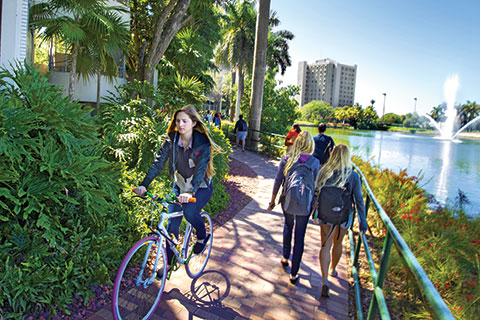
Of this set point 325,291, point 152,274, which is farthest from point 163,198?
point 325,291

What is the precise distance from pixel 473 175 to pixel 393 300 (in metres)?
23.6

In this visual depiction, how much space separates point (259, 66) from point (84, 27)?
870 centimetres

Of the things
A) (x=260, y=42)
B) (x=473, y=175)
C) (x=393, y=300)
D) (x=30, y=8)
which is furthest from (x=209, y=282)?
(x=473, y=175)

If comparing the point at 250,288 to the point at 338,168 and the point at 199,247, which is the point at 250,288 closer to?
the point at 199,247

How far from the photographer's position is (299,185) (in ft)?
12.8

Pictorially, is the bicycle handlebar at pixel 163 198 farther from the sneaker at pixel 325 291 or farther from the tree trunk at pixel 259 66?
the tree trunk at pixel 259 66

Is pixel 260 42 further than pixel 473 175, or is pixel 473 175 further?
pixel 473 175

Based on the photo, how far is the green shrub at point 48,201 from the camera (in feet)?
9.02

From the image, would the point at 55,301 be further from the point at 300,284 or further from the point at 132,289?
the point at 300,284

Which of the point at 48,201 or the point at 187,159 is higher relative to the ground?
the point at 187,159

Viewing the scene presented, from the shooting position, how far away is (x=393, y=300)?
13.2 ft

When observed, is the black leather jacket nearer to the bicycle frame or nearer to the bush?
the bicycle frame

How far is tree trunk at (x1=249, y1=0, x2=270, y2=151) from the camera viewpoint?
15.5 meters

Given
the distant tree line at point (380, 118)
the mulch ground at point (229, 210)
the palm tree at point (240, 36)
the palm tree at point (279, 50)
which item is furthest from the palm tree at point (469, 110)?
the mulch ground at point (229, 210)
